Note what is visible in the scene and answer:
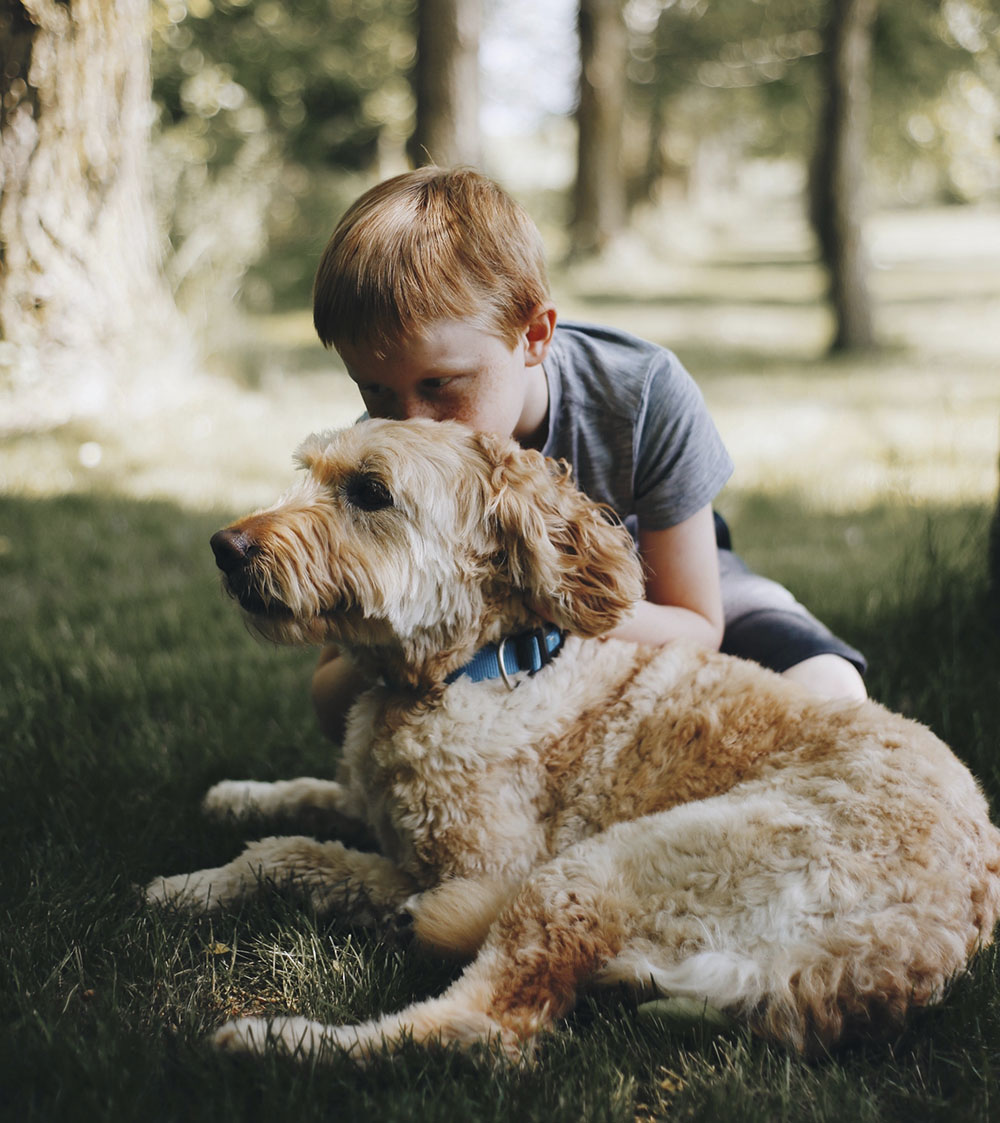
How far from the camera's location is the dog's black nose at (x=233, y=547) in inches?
84.8

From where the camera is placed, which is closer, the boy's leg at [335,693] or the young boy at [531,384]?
the young boy at [531,384]


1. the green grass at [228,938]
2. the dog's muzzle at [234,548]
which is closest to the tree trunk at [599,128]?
the green grass at [228,938]

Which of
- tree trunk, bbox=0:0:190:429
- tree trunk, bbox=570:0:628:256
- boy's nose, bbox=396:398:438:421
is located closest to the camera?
boy's nose, bbox=396:398:438:421

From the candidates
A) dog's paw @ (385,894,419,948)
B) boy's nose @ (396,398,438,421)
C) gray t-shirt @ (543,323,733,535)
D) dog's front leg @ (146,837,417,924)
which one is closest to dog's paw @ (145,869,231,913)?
dog's front leg @ (146,837,417,924)

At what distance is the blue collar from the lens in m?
2.45

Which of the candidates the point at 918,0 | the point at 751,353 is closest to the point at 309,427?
the point at 751,353

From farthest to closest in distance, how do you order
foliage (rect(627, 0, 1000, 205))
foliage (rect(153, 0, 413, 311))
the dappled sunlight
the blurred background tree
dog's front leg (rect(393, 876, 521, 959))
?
foliage (rect(627, 0, 1000, 205)) < foliage (rect(153, 0, 413, 311)) < the blurred background tree < the dappled sunlight < dog's front leg (rect(393, 876, 521, 959))

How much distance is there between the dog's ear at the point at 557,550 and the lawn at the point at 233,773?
74cm

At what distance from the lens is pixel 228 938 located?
7.56 feet

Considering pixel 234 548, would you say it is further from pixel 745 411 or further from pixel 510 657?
pixel 745 411

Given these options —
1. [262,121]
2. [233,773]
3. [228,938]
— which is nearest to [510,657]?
[228,938]

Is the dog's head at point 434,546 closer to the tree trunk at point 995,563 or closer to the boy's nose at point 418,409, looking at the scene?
the boy's nose at point 418,409

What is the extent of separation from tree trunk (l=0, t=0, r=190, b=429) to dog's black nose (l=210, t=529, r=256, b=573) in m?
4.94

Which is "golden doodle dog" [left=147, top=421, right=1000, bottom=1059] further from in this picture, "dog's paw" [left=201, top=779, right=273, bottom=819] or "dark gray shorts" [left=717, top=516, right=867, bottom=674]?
"dark gray shorts" [left=717, top=516, right=867, bottom=674]
